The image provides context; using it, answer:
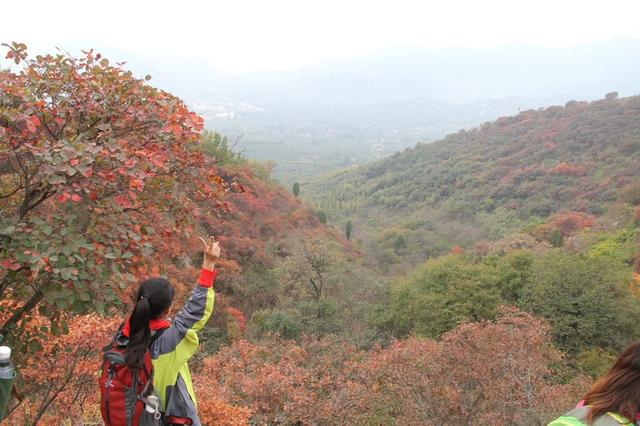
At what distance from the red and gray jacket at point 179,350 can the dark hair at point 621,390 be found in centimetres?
198

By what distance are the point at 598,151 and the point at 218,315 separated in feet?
164

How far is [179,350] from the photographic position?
2.50 m

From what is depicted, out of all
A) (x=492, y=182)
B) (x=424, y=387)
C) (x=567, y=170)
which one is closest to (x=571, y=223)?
(x=567, y=170)

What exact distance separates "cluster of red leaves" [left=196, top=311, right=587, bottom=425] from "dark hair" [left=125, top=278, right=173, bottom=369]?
5675 millimetres

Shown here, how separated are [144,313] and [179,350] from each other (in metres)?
0.30

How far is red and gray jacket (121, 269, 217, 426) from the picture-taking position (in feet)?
8.13

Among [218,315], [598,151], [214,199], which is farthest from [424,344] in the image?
[598,151]

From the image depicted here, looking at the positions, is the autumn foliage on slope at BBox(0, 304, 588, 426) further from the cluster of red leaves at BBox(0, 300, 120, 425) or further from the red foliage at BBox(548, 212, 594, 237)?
the red foliage at BBox(548, 212, 594, 237)

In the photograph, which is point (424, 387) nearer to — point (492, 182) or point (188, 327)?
point (188, 327)

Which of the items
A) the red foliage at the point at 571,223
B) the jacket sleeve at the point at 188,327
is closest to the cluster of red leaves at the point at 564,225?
the red foliage at the point at 571,223

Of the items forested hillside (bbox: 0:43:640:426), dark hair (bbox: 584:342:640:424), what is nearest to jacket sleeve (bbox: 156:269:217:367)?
forested hillside (bbox: 0:43:640:426)

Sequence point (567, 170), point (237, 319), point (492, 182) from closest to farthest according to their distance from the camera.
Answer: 1. point (237, 319)
2. point (567, 170)
3. point (492, 182)

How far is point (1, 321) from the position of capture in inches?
158

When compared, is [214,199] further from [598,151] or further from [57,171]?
[598,151]
